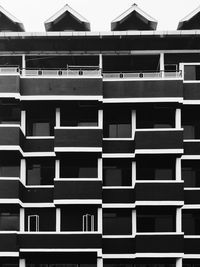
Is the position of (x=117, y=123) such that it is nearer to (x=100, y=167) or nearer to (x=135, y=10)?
(x=100, y=167)

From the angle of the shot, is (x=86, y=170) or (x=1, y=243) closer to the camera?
(x=1, y=243)

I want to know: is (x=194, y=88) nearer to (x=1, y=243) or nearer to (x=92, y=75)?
(x=92, y=75)

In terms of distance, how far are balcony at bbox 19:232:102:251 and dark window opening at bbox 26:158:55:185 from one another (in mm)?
3418

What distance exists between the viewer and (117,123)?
39156mm

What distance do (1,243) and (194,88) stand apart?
13344 millimetres

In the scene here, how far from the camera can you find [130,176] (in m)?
38.5

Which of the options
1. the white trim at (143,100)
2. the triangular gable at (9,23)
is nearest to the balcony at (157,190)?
the white trim at (143,100)

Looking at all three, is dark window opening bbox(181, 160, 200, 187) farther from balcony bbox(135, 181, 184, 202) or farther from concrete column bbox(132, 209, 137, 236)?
concrete column bbox(132, 209, 137, 236)

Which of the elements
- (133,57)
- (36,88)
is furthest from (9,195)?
(133,57)

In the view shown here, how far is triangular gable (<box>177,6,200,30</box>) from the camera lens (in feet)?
131

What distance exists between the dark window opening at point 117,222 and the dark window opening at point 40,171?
367 cm

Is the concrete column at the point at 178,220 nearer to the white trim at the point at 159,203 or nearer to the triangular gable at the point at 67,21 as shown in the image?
the white trim at the point at 159,203

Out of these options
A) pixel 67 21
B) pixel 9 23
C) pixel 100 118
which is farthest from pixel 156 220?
pixel 9 23

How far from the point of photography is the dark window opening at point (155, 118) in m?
38.8
